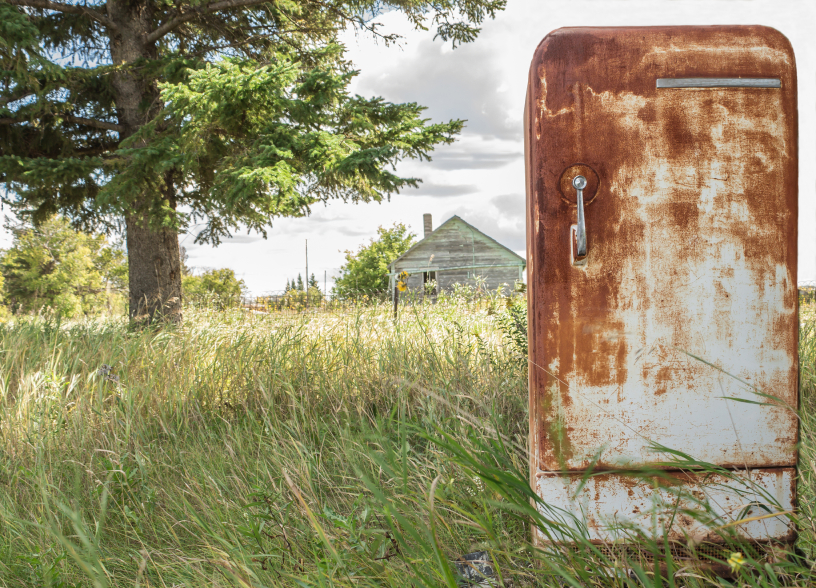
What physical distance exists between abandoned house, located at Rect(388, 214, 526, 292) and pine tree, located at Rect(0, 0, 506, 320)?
19828 mm

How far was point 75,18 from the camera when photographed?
8227mm

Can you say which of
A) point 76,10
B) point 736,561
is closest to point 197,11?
point 76,10

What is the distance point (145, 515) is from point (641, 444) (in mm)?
2346

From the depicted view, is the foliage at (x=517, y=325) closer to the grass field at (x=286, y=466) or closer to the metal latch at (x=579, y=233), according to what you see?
the grass field at (x=286, y=466)

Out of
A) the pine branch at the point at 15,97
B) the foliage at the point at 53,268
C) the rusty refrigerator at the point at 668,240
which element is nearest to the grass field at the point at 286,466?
the rusty refrigerator at the point at 668,240

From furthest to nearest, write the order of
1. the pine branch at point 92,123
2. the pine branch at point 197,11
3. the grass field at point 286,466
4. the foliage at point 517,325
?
the pine branch at point 92,123, the pine branch at point 197,11, the foliage at point 517,325, the grass field at point 286,466

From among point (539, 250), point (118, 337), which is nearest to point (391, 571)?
point (539, 250)

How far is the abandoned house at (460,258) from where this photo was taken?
28.6m

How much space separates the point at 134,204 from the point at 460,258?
902 inches

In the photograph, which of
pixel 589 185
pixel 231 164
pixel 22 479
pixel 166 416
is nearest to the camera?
pixel 589 185

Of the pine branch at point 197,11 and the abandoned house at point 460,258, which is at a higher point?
the pine branch at point 197,11

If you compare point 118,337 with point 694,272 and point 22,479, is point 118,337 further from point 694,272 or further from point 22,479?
point 694,272

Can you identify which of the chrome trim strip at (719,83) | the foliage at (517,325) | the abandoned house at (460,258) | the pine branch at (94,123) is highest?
the pine branch at (94,123)

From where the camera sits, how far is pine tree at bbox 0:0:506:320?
5.95 meters
